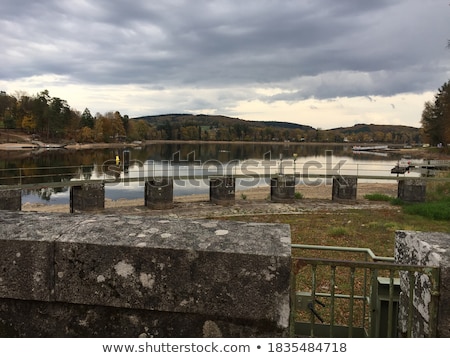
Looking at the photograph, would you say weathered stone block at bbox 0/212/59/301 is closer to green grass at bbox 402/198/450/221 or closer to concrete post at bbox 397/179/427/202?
green grass at bbox 402/198/450/221

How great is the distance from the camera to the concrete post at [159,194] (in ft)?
59.3

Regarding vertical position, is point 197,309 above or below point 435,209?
above

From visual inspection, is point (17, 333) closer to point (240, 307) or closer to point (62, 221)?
point (62, 221)

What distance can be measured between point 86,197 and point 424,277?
16592 millimetres

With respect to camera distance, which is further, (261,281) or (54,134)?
(54,134)

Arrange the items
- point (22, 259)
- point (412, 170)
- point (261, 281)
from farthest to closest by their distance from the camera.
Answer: point (412, 170)
point (22, 259)
point (261, 281)

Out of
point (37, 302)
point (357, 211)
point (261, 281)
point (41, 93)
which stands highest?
point (41, 93)

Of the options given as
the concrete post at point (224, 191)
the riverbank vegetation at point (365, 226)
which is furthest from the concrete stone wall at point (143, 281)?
the concrete post at point (224, 191)

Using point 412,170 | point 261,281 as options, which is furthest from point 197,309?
point 412,170

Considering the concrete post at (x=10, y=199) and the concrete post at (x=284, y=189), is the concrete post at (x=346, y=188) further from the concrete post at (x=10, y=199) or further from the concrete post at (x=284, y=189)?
the concrete post at (x=10, y=199)

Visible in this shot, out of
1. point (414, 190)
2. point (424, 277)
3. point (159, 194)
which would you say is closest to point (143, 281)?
point (424, 277)

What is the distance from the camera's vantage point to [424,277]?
206 cm

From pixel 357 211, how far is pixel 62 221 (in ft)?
52.0

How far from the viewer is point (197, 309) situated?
6.56 feet
